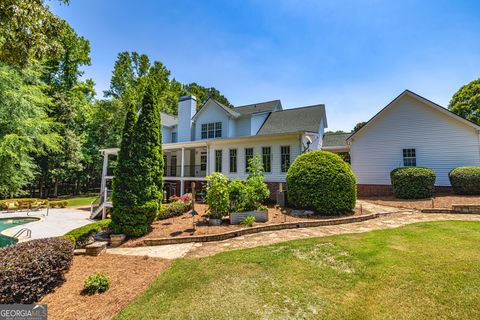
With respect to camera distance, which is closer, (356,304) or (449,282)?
(356,304)

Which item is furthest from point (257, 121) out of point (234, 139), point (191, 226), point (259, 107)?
point (191, 226)

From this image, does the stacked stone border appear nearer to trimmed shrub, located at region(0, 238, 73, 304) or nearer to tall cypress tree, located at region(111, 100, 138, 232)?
tall cypress tree, located at region(111, 100, 138, 232)

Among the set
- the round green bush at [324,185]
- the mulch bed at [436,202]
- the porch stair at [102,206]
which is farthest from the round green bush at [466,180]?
the porch stair at [102,206]

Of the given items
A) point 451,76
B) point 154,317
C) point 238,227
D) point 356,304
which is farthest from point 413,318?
point 451,76

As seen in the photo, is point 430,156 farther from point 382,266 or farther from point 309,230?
point 382,266

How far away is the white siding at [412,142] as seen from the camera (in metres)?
13.1

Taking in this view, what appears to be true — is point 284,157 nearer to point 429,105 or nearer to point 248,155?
point 248,155

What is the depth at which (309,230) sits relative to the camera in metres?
7.54

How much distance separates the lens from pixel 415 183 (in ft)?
39.9

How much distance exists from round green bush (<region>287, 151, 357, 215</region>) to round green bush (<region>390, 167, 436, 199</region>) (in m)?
5.32

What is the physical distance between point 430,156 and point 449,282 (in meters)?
13.3

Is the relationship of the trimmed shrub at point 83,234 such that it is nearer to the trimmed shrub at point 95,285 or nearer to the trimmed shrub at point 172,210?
the trimmed shrub at point 172,210

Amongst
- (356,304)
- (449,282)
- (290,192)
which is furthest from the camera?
(290,192)

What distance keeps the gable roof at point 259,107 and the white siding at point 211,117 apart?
1.98 m
